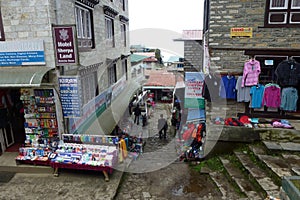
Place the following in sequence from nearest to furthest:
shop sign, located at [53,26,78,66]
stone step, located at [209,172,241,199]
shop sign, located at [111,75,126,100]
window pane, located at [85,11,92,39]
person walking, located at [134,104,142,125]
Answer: stone step, located at [209,172,241,199], shop sign, located at [53,26,78,66], window pane, located at [85,11,92,39], shop sign, located at [111,75,126,100], person walking, located at [134,104,142,125]

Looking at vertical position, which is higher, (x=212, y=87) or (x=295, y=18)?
(x=295, y=18)

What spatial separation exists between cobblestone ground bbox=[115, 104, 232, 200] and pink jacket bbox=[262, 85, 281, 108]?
3564 mm

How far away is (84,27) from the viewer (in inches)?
373

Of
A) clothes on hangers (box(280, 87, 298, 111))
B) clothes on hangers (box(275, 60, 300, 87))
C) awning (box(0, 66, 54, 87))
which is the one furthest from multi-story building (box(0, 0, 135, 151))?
clothes on hangers (box(280, 87, 298, 111))

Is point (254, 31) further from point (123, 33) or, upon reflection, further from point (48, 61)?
point (123, 33)

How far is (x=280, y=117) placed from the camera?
848cm

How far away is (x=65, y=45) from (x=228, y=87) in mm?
5853

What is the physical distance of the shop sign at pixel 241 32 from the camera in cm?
800

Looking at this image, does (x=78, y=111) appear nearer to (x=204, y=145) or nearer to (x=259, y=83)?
(x=204, y=145)

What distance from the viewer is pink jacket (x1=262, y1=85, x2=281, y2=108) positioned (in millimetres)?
8086

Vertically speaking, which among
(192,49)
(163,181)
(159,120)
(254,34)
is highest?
(254,34)

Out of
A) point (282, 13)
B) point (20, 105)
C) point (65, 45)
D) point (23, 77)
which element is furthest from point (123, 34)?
point (282, 13)

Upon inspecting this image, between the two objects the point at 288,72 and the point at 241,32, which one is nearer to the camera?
the point at 288,72

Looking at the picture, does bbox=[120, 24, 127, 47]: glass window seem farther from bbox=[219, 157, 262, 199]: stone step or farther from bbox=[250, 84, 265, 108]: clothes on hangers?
bbox=[219, 157, 262, 199]: stone step
